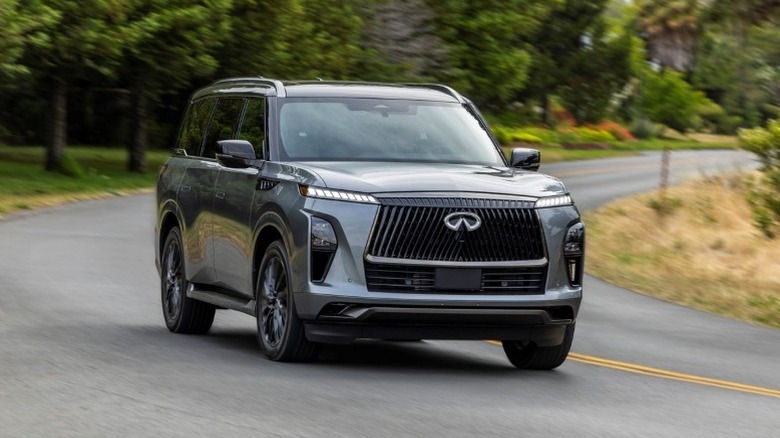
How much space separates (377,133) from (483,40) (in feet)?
138

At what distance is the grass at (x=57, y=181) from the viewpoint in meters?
32.4

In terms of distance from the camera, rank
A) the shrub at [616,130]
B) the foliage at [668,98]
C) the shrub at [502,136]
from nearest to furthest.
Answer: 1. the shrub at [502,136]
2. the shrub at [616,130]
3. the foliage at [668,98]

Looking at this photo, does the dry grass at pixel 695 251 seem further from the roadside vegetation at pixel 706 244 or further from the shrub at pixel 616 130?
the shrub at pixel 616 130

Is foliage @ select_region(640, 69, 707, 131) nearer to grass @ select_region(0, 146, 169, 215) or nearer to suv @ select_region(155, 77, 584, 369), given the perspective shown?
grass @ select_region(0, 146, 169, 215)

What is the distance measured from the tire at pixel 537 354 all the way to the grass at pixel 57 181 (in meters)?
19.0

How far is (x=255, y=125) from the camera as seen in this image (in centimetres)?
1164

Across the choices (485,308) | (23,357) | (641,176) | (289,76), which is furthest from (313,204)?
(641,176)

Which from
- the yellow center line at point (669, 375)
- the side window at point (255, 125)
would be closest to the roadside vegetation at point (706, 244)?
the yellow center line at point (669, 375)

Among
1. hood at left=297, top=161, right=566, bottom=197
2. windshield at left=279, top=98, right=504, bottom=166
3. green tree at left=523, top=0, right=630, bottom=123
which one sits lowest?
green tree at left=523, top=0, right=630, bottom=123

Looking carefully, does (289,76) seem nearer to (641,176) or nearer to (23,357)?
(641,176)

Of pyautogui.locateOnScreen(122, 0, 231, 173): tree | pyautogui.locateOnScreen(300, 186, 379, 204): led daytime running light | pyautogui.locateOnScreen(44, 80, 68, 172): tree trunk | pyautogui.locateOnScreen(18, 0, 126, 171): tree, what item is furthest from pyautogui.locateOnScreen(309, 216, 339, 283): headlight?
pyautogui.locateOnScreen(44, 80, 68, 172): tree trunk

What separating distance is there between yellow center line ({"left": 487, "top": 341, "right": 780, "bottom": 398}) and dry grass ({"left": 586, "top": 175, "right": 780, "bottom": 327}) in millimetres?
5680

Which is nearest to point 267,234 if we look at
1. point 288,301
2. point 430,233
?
point 288,301

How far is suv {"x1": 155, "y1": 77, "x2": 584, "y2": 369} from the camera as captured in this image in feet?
32.9
